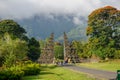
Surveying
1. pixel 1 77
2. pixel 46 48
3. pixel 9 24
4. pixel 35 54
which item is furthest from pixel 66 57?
pixel 1 77

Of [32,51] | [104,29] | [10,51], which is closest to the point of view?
[10,51]

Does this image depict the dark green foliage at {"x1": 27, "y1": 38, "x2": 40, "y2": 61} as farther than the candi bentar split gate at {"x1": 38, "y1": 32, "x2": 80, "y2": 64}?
No

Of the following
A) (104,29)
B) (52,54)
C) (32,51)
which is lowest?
(32,51)

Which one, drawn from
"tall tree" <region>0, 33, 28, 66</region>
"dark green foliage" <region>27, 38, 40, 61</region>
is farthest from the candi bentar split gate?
"tall tree" <region>0, 33, 28, 66</region>

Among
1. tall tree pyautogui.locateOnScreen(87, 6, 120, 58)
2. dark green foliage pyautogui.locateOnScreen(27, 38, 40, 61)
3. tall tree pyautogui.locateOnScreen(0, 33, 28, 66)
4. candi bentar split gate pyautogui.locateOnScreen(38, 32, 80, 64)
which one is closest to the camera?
tall tree pyautogui.locateOnScreen(0, 33, 28, 66)

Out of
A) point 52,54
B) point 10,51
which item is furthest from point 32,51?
point 52,54

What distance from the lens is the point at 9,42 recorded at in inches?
2203

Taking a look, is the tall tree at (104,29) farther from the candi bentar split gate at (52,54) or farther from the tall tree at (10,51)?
the candi bentar split gate at (52,54)

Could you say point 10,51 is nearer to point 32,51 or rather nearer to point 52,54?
point 32,51

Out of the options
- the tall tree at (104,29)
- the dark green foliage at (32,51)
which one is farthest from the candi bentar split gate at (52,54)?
the tall tree at (104,29)

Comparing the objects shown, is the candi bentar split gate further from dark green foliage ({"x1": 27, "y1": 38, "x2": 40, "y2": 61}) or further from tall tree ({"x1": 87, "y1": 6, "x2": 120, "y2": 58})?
tall tree ({"x1": 87, "y1": 6, "x2": 120, "y2": 58})

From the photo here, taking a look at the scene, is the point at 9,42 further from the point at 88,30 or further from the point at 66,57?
the point at 66,57

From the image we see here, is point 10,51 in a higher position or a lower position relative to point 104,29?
lower

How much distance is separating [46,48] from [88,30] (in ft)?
134
